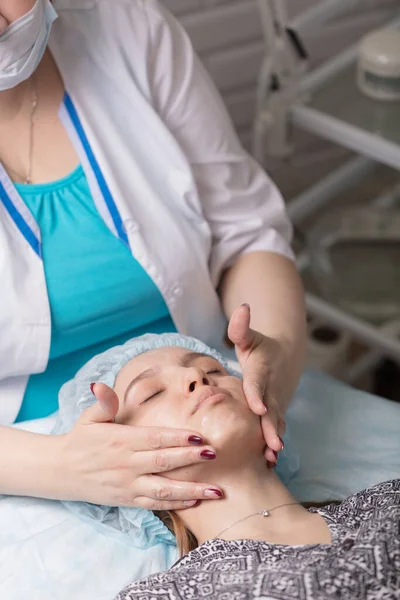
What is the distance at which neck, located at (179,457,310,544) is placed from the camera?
3.82ft

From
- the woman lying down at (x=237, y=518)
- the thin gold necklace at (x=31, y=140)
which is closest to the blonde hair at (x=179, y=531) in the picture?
the woman lying down at (x=237, y=518)

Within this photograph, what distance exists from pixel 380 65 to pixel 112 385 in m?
0.97

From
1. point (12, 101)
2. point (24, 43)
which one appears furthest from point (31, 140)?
point (24, 43)

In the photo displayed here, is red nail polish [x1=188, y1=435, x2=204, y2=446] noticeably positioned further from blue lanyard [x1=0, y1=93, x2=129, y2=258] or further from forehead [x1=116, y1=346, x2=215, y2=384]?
blue lanyard [x1=0, y1=93, x2=129, y2=258]

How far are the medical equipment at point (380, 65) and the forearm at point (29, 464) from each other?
1090 millimetres

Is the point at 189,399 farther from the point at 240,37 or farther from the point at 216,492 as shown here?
the point at 240,37

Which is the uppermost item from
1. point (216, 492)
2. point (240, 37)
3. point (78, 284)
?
point (78, 284)

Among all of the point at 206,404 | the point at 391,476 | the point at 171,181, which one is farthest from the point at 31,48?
the point at 391,476

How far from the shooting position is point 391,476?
137 cm

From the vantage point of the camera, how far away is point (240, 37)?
2332mm

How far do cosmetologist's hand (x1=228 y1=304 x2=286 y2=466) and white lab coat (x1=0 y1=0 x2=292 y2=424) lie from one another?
19 centimetres

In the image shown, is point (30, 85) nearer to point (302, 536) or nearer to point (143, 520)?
point (143, 520)

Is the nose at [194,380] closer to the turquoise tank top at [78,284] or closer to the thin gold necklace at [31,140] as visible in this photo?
the turquoise tank top at [78,284]

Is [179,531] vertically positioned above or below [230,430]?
below
